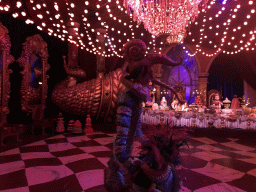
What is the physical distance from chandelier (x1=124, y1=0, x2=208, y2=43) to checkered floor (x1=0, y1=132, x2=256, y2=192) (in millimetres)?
2351

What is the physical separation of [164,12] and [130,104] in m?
2.68

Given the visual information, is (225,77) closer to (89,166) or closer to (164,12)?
(164,12)

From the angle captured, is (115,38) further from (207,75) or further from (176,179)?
(176,179)

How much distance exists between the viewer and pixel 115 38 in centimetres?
575

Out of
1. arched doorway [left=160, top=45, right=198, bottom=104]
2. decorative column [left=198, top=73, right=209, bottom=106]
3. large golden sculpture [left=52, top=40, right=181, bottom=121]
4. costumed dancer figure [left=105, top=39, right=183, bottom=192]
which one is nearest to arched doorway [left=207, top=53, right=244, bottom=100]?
decorative column [left=198, top=73, right=209, bottom=106]

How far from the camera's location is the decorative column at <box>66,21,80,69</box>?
204 inches

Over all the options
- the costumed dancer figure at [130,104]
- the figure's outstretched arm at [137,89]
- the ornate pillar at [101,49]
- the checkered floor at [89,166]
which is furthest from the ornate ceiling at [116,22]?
the figure's outstretched arm at [137,89]

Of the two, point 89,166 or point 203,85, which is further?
point 203,85

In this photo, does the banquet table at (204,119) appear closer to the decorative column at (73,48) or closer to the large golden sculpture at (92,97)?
the large golden sculpture at (92,97)

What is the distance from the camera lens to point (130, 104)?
→ 1450mm

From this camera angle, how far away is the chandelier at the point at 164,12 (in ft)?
10.8

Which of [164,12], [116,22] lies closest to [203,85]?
[116,22]

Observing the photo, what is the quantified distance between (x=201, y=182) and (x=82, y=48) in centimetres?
453

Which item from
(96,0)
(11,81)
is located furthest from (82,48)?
(11,81)
